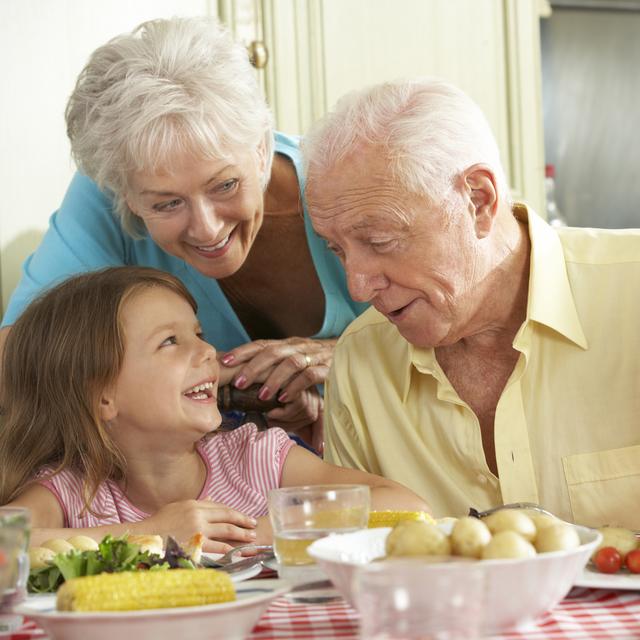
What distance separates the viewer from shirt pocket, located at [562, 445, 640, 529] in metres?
1.65

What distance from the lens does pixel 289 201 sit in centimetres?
234

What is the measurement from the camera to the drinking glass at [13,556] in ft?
2.99

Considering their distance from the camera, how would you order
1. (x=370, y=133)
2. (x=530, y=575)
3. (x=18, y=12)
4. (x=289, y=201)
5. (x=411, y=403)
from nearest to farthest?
(x=530, y=575) < (x=370, y=133) < (x=411, y=403) < (x=289, y=201) < (x=18, y=12)

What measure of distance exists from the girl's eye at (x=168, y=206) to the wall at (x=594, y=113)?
3.04 m

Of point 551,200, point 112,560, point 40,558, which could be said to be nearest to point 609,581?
point 112,560

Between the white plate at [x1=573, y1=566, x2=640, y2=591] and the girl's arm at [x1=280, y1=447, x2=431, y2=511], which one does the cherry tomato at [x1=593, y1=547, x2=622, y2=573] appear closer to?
the white plate at [x1=573, y1=566, x2=640, y2=591]

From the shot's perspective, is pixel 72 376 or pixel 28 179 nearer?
pixel 72 376

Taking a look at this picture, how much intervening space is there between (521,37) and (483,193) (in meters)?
2.55

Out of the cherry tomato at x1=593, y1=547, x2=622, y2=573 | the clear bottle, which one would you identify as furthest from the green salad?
the clear bottle

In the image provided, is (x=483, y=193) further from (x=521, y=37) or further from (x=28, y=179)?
(x=521, y=37)

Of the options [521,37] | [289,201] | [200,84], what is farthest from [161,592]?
[521,37]

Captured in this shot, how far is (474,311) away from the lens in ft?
5.58

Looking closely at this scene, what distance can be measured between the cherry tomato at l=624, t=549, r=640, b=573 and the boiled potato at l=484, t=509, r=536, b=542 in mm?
173

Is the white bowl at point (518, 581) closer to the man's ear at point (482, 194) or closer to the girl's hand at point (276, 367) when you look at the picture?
the man's ear at point (482, 194)
